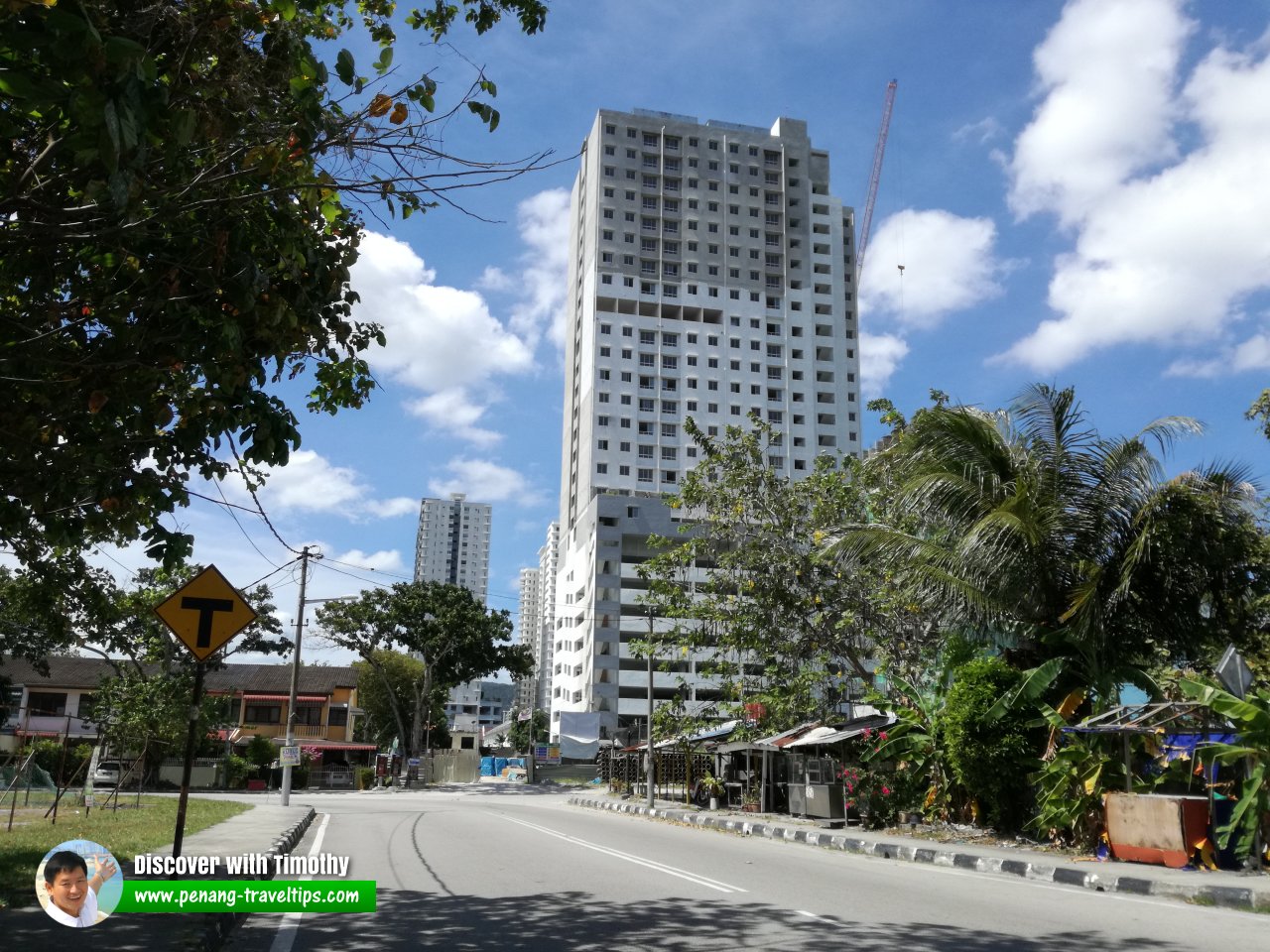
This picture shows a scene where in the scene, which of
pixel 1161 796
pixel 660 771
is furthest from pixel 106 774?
pixel 1161 796

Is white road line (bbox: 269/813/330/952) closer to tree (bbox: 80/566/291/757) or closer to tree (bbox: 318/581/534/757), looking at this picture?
tree (bbox: 80/566/291/757)

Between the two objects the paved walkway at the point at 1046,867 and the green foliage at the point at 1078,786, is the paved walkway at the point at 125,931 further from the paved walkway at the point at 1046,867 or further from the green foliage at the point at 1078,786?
the green foliage at the point at 1078,786

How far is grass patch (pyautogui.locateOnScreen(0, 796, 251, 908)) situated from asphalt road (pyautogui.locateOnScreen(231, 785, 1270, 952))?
8.68 ft

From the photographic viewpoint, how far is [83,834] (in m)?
14.9

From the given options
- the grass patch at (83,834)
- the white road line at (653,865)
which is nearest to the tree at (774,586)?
the white road line at (653,865)

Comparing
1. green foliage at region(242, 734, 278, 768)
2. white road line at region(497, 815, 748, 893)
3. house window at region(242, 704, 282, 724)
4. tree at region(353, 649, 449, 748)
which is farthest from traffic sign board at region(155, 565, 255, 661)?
house window at region(242, 704, 282, 724)

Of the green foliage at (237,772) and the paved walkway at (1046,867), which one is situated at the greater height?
the paved walkway at (1046,867)

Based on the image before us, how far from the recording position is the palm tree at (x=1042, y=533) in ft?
50.0

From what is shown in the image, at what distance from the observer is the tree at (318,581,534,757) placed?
5453 centimetres

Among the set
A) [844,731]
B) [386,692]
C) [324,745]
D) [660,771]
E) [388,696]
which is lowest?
[660,771]

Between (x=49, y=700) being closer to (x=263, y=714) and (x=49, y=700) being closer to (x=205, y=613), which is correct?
(x=263, y=714)

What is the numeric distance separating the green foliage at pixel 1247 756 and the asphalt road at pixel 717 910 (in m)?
2.18

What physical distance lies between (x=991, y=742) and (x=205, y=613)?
12312 millimetres

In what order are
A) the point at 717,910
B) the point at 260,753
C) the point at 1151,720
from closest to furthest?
the point at 717,910
the point at 1151,720
the point at 260,753
